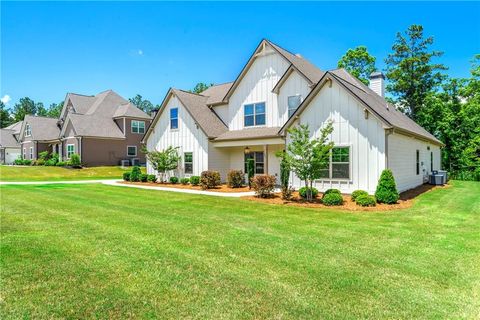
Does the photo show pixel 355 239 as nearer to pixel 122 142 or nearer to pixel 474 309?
pixel 474 309

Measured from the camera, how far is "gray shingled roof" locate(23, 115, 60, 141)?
38625 mm

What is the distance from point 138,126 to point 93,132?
5699 millimetres

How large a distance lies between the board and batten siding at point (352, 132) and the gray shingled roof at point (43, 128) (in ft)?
121

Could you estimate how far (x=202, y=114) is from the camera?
21531mm

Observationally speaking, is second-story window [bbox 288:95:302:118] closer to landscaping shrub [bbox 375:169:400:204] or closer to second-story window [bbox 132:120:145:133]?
landscaping shrub [bbox 375:169:400:204]

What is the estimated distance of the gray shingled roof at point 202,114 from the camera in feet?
67.0

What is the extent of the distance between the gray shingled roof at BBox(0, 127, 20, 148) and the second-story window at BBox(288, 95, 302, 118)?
50813 mm

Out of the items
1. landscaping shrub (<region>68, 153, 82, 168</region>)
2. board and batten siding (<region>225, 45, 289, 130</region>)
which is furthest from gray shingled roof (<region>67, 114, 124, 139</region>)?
board and batten siding (<region>225, 45, 289, 130</region>)

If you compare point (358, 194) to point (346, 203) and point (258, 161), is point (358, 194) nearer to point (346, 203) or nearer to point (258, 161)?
point (346, 203)

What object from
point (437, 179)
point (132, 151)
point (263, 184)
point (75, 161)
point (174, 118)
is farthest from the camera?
point (132, 151)

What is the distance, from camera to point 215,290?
165 inches

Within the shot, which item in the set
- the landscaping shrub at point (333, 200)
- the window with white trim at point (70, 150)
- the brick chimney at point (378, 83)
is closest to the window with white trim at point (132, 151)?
the window with white trim at point (70, 150)

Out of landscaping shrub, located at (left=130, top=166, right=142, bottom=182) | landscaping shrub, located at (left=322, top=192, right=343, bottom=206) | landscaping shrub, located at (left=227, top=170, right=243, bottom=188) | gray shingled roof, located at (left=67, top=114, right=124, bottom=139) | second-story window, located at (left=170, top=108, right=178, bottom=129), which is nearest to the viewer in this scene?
landscaping shrub, located at (left=322, top=192, right=343, bottom=206)

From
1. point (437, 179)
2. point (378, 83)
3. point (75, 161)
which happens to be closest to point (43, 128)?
point (75, 161)
